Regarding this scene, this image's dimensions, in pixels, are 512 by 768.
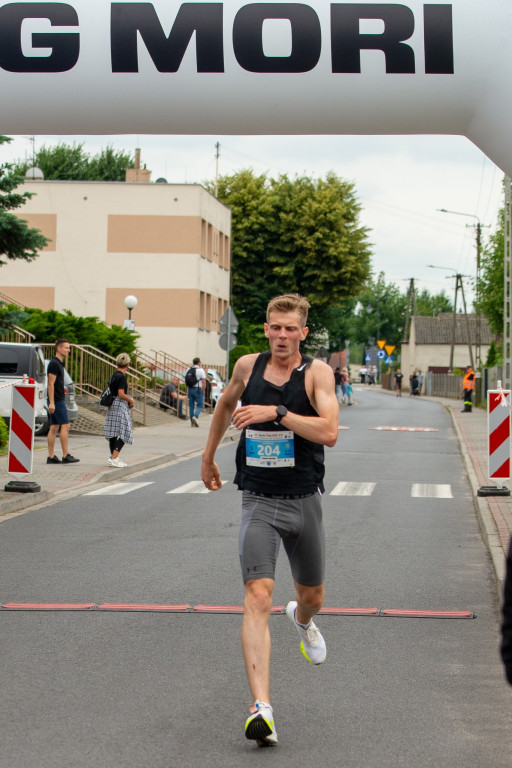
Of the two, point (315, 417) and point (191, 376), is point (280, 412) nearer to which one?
point (315, 417)

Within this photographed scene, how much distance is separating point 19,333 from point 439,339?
3488 inches

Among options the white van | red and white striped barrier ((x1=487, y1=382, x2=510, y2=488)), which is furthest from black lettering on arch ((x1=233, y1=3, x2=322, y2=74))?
the white van

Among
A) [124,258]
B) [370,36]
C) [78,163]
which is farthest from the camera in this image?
[78,163]

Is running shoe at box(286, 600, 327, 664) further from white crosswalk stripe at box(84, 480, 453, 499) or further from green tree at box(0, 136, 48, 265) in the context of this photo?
green tree at box(0, 136, 48, 265)

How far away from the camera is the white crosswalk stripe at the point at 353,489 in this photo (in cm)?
1559

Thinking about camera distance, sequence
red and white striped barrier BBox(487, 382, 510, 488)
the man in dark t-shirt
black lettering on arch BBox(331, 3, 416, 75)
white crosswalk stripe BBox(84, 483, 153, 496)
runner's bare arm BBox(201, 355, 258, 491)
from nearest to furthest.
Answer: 1. runner's bare arm BBox(201, 355, 258, 491)
2. black lettering on arch BBox(331, 3, 416, 75)
3. red and white striped barrier BBox(487, 382, 510, 488)
4. white crosswalk stripe BBox(84, 483, 153, 496)
5. the man in dark t-shirt

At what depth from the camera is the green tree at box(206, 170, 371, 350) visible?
6278cm

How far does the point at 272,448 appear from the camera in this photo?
522 cm

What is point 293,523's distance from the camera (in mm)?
5223

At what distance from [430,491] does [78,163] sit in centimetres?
6306

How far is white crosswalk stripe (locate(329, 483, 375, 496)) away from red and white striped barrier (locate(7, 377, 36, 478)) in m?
4.09

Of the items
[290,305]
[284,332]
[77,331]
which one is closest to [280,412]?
[284,332]

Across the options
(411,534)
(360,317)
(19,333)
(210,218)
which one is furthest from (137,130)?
(360,317)

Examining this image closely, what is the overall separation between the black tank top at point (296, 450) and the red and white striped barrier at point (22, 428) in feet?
28.9
